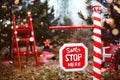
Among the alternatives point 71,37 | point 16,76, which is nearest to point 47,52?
point 16,76

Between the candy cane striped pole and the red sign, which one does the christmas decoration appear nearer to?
the red sign

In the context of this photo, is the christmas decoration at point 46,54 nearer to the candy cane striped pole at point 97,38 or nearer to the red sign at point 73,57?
the red sign at point 73,57

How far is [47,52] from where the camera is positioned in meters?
15.9

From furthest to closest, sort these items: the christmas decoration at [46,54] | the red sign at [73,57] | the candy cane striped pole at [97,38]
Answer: the christmas decoration at [46,54] < the red sign at [73,57] < the candy cane striped pole at [97,38]

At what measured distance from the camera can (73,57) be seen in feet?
21.6

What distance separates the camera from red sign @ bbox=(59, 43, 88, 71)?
6.62 m

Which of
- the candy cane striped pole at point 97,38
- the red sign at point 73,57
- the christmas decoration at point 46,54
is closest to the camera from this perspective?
the candy cane striped pole at point 97,38

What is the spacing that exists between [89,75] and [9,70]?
3.00m

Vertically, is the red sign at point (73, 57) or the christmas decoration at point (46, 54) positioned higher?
the red sign at point (73, 57)

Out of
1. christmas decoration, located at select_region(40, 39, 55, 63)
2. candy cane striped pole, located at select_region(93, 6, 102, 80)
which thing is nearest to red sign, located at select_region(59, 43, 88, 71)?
candy cane striped pole, located at select_region(93, 6, 102, 80)

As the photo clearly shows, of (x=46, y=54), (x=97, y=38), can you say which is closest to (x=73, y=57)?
(x=97, y=38)

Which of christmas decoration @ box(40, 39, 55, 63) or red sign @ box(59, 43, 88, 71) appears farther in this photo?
christmas decoration @ box(40, 39, 55, 63)

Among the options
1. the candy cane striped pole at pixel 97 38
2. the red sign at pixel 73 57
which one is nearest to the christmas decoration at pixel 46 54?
the red sign at pixel 73 57

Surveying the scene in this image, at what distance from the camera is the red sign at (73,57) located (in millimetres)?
6621
